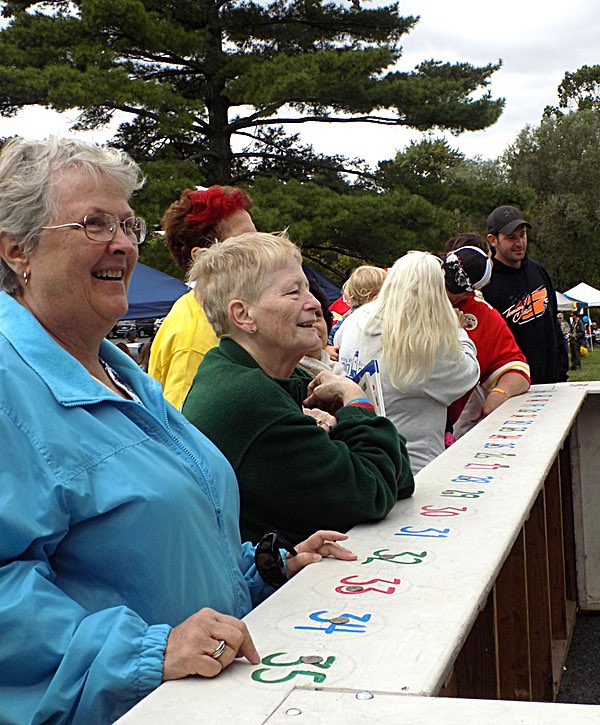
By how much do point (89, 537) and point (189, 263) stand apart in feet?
7.55

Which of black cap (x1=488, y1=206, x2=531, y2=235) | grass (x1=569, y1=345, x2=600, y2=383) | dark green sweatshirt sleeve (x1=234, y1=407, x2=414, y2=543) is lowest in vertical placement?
grass (x1=569, y1=345, x2=600, y2=383)

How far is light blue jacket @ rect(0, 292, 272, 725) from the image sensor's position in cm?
143

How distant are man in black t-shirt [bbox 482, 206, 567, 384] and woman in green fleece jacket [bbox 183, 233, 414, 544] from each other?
326 centimetres

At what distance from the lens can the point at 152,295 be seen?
10.6m

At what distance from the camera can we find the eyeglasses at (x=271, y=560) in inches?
79.3

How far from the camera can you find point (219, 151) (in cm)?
1888

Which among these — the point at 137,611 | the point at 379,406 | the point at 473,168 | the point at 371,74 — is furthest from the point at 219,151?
the point at 473,168

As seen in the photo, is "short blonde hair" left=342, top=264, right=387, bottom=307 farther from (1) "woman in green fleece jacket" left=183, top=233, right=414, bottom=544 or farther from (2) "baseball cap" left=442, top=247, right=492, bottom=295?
(1) "woman in green fleece jacket" left=183, top=233, right=414, bottom=544

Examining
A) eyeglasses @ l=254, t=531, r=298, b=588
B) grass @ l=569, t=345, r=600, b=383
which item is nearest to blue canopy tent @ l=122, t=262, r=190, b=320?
eyeglasses @ l=254, t=531, r=298, b=588

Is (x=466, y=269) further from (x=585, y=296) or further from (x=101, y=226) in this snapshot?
(x=585, y=296)

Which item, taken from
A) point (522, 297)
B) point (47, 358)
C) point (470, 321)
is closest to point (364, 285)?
point (470, 321)

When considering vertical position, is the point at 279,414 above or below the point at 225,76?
below

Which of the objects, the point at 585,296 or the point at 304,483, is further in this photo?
the point at 585,296

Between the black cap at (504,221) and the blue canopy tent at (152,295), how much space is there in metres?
4.99
